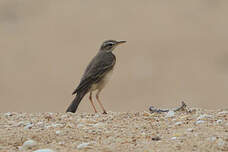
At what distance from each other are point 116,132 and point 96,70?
12.4 ft

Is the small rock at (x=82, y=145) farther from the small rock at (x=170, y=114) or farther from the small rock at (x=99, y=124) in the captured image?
the small rock at (x=170, y=114)

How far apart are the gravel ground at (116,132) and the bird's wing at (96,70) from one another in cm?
194

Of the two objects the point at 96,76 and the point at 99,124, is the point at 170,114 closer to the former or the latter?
the point at 99,124

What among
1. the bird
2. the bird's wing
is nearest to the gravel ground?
the bird

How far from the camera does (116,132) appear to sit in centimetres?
763

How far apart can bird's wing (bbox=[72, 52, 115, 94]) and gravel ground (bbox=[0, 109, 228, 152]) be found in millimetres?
1937

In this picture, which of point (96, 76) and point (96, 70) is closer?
point (96, 76)

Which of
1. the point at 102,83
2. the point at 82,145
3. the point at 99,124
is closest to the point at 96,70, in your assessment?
the point at 102,83

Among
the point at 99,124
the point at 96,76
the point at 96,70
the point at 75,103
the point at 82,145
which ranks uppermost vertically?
the point at 96,70

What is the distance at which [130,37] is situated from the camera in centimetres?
2816

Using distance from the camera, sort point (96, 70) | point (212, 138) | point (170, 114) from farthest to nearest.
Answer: point (96, 70)
point (170, 114)
point (212, 138)

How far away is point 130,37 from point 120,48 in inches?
33.2

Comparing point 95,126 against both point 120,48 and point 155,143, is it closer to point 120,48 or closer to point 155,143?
point 155,143

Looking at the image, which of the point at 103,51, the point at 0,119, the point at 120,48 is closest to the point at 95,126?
the point at 0,119
